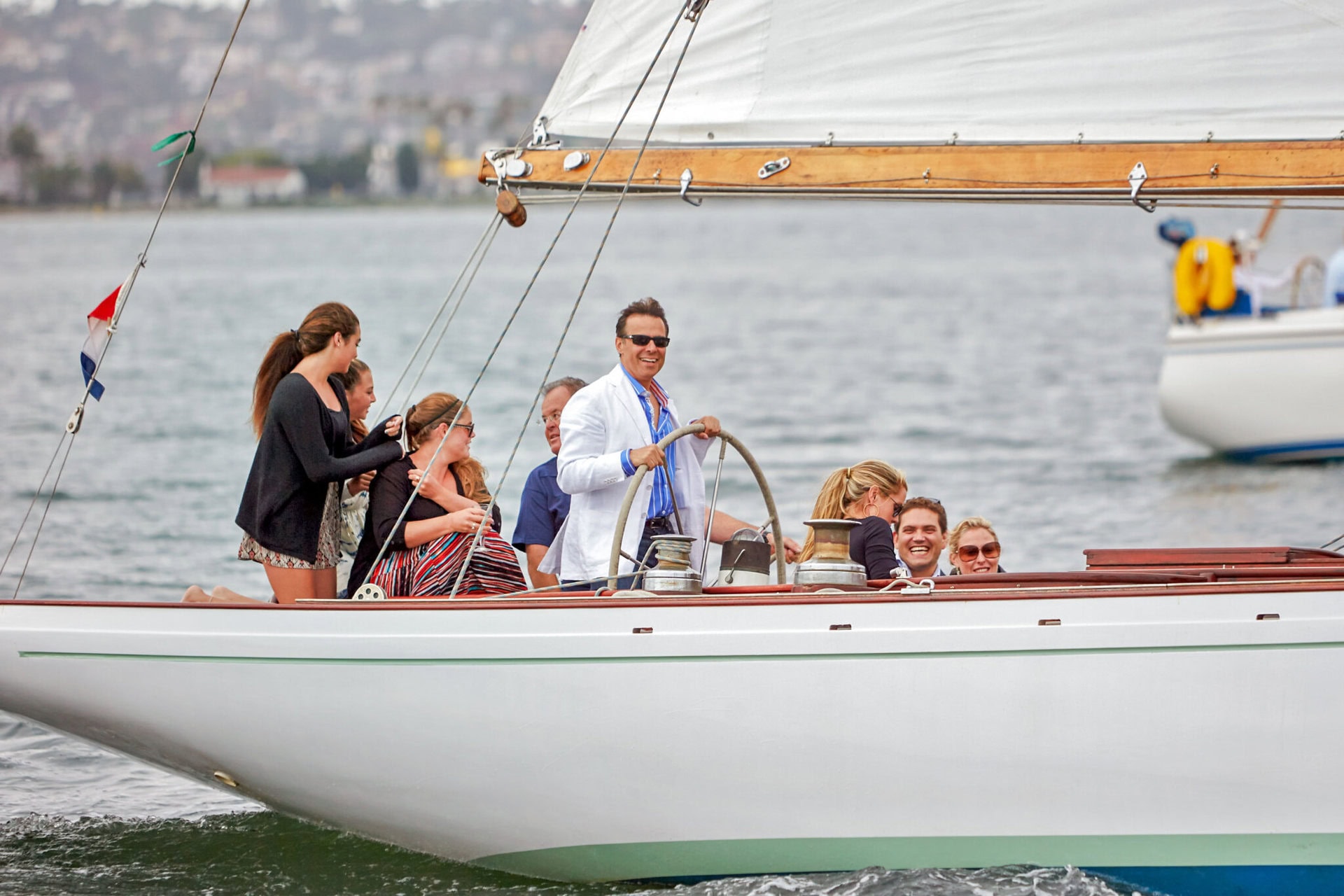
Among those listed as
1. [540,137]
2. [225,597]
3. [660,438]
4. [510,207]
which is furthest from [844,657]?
[225,597]

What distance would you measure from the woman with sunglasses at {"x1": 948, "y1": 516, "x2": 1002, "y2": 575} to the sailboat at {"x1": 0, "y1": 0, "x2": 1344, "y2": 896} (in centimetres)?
48

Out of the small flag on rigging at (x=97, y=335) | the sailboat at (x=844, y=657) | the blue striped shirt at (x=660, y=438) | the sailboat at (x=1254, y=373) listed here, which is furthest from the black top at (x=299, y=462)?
the sailboat at (x=1254, y=373)

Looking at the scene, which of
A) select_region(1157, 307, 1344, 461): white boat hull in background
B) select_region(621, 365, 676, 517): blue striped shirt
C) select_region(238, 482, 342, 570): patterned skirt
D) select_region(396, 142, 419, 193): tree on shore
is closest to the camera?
select_region(621, 365, 676, 517): blue striped shirt

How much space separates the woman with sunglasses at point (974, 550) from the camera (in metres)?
6.35

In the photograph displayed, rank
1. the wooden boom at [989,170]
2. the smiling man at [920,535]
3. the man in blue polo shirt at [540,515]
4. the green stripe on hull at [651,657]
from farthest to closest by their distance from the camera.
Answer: the man in blue polo shirt at [540,515] → the smiling man at [920,535] → the wooden boom at [989,170] → the green stripe on hull at [651,657]

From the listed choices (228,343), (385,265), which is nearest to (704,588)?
(228,343)

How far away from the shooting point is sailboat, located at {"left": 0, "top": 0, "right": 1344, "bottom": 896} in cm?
504

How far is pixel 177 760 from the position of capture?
6.01 meters

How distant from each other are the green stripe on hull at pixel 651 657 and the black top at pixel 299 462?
488 mm

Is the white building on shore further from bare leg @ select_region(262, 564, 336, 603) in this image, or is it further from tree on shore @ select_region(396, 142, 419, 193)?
bare leg @ select_region(262, 564, 336, 603)

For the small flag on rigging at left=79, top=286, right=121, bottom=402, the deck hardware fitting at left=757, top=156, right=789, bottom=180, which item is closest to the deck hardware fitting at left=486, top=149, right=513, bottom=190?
the deck hardware fitting at left=757, top=156, right=789, bottom=180

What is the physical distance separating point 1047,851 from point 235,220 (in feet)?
635

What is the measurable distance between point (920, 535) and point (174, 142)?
10.3ft

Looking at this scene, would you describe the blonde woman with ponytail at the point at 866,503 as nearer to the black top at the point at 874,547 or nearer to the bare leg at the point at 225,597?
the black top at the point at 874,547
